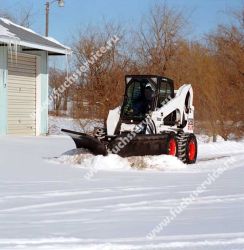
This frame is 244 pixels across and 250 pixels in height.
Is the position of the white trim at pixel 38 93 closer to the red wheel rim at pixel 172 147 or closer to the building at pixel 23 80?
the building at pixel 23 80

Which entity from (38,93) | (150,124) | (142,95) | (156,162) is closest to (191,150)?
(150,124)

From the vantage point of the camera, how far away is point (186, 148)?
1386 cm

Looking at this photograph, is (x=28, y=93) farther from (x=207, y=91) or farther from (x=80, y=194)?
(x=80, y=194)

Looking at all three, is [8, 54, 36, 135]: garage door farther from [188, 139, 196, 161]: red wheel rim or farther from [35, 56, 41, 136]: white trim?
[188, 139, 196, 161]: red wheel rim

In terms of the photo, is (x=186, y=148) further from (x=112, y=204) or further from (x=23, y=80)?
(x=23, y=80)

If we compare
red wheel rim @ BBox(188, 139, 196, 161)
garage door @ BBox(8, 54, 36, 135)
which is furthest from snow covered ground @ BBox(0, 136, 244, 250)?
garage door @ BBox(8, 54, 36, 135)

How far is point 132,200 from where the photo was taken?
7.79 meters

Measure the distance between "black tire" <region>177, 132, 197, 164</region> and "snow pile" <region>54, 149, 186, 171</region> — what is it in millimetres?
937

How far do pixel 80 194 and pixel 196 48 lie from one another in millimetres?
21450

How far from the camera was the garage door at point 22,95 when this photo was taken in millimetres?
19250

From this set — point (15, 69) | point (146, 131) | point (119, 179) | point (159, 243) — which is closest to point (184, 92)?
point (146, 131)

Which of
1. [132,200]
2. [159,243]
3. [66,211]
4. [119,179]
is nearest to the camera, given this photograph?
[159,243]

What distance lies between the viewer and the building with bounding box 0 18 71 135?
18500mm

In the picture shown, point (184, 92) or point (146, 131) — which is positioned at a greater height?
point (184, 92)
